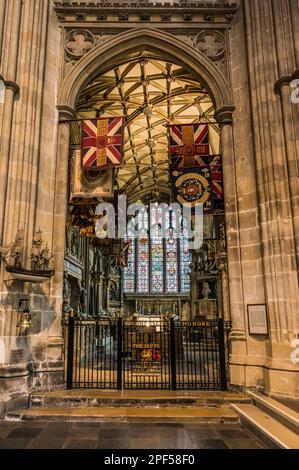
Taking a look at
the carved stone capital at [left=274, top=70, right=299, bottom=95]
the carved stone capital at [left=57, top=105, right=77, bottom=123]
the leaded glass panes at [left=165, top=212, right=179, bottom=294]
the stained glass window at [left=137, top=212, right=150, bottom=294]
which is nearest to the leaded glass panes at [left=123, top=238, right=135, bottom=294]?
the stained glass window at [left=137, top=212, right=150, bottom=294]

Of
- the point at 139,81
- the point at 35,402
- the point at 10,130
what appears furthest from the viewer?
the point at 139,81

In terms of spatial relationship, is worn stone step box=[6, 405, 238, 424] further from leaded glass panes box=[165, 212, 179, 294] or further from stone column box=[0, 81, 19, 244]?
leaded glass panes box=[165, 212, 179, 294]

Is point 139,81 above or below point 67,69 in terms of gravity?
above

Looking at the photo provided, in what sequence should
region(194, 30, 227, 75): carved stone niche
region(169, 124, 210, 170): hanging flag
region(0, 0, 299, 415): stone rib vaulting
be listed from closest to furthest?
region(0, 0, 299, 415): stone rib vaulting < region(169, 124, 210, 170): hanging flag < region(194, 30, 227, 75): carved stone niche

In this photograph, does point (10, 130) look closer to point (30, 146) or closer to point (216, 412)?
point (30, 146)

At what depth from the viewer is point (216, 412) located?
21.5 feet

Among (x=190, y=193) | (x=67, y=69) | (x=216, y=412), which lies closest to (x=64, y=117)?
(x=67, y=69)

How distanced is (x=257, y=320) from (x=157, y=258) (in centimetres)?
2336

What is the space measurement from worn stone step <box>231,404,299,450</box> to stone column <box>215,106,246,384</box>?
4.35 ft

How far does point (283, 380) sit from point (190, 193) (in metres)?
4.98

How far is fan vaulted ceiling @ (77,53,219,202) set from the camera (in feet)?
44.8

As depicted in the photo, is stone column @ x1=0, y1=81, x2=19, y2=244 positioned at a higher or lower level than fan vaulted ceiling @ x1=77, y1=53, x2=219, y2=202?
lower

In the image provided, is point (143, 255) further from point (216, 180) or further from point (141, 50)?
point (141, 50)

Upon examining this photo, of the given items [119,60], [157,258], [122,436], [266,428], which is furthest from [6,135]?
[157,258]
